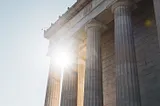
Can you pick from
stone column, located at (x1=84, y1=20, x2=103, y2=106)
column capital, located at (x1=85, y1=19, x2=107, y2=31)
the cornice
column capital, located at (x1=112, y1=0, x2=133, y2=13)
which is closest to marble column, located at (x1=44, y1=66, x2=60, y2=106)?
the cornice

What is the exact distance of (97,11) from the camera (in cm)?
2895

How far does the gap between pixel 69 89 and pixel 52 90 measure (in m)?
→ 4.47

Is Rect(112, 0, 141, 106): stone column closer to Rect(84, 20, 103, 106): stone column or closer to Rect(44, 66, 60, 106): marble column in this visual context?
Rect(84, 20, 103, 106): stone column

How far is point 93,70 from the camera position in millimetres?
25828

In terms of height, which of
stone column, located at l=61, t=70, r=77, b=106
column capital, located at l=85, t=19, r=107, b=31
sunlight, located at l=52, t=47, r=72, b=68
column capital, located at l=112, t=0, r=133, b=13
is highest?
column capital, located at l=112, t=0, r=133, b=13

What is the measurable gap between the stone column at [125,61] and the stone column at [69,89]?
870cm

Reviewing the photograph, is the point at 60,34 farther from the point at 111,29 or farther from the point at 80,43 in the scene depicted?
the point at 111,29

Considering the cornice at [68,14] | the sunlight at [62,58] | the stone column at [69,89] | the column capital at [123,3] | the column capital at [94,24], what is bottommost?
the stone column at [69,89]

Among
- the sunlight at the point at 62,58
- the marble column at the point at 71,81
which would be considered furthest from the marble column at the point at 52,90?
the marble column at the point at 71,81

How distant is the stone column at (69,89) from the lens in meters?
28.9

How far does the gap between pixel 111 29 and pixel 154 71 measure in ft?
35.7

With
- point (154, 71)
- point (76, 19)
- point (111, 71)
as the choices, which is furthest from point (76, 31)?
point (154, 71)

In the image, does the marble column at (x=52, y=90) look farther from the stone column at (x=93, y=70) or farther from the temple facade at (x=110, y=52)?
the stone column at (x=93, y=70)

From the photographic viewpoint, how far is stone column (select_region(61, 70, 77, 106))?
28.9 meters
